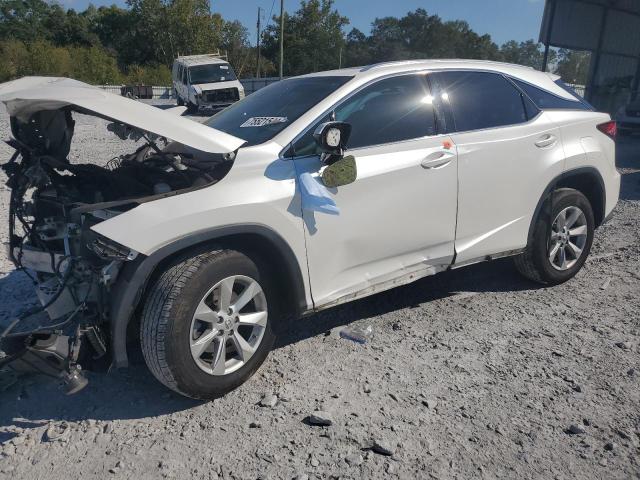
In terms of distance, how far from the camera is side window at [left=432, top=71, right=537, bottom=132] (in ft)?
12.4

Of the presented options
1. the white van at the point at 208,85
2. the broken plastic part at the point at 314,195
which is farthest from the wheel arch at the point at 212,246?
the white van at the point at 208,85

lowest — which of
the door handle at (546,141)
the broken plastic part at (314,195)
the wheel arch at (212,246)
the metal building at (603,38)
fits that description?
the wheel arch at (212,246)

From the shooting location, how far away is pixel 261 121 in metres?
3.46

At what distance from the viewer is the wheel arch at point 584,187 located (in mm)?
4125

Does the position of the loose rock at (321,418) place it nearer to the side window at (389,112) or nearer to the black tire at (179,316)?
the black tire at (179,316)

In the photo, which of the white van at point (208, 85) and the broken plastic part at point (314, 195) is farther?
the white van at point (208, 85)

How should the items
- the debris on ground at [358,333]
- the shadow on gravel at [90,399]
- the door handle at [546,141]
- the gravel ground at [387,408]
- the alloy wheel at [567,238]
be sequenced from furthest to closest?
the alloy wheel at [567,238], the door handle at [546,141], the debris on ground at [358,333], the shadow on gravel at [90,399], the gravel ground at [387,408]

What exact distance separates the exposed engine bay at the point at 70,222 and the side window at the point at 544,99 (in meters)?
2.60

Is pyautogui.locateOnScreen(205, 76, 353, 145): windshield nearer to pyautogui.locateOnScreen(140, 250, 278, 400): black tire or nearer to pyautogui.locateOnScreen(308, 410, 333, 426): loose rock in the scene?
pyautogui.locateOnScreen(140, 250, 278, 400): black tire

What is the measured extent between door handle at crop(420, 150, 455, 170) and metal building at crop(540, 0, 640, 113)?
19116 mm

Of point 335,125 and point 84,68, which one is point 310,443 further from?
point 84,68

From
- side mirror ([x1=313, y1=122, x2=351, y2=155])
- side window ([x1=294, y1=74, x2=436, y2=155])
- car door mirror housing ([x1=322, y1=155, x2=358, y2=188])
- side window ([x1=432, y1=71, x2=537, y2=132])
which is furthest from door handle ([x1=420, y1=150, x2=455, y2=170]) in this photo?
side mirror ([x1=313, y1=122, x2=351, y2=155])

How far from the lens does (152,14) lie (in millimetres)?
51594

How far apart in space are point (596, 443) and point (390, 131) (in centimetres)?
210
